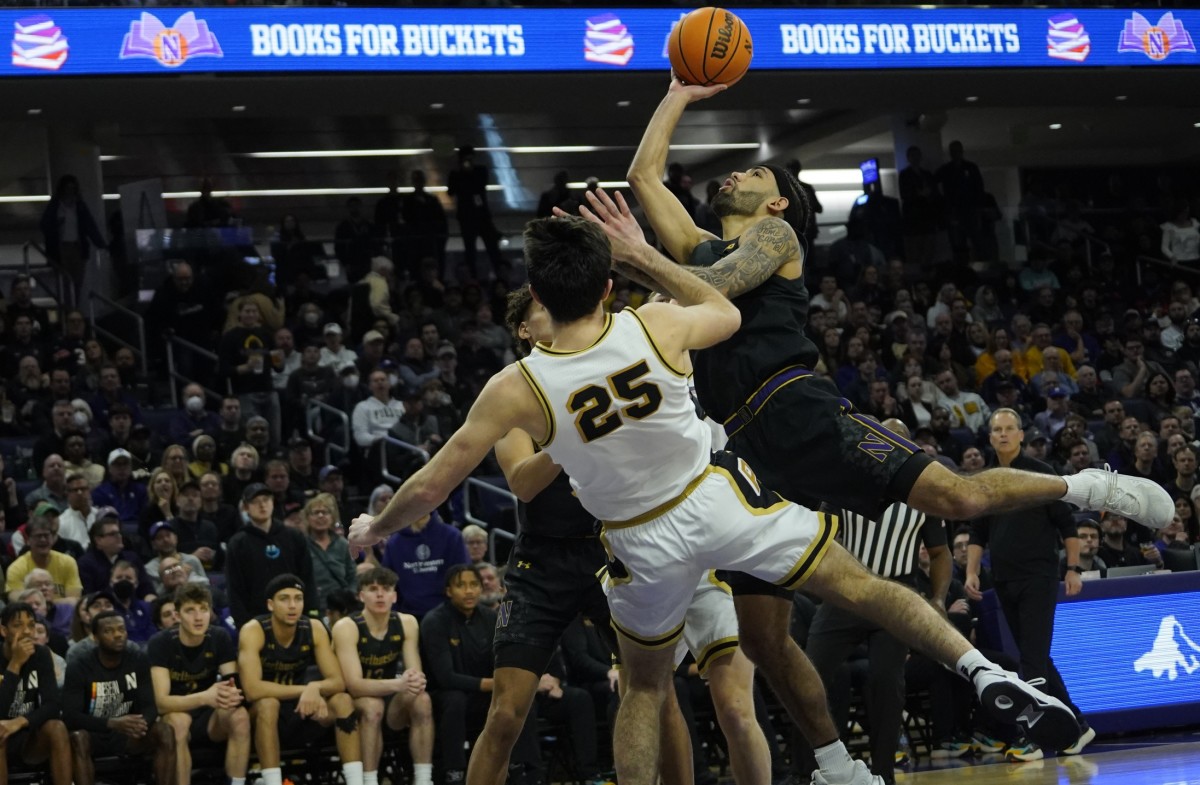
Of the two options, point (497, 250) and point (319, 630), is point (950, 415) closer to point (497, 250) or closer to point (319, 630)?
point (497, 250)

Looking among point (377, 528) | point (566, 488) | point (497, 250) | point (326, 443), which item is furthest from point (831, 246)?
point (377, 528)

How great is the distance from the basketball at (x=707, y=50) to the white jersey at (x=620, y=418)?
167cm

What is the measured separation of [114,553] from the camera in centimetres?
1204

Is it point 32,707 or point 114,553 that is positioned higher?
point 114,553

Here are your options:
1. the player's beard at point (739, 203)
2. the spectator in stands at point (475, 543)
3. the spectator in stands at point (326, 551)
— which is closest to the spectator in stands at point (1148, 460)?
the spectator in stands at point (475, 543)

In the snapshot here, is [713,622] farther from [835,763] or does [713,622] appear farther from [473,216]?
[473,216]

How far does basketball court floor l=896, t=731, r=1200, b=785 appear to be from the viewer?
823 centimetres

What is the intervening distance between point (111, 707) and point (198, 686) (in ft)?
1.84

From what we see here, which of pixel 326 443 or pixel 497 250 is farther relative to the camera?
pixel 497 250

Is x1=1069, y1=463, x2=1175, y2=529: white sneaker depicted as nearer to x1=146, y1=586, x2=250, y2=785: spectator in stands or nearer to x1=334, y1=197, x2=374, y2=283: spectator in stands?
x1=146, y1=586, x2=250, y2=785: spectator in stands

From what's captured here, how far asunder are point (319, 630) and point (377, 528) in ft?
17.3

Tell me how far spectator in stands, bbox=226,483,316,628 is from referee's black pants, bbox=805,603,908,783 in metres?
4.14

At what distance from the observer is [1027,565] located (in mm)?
10703

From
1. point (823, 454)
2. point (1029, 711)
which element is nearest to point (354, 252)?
point (823, 454)
